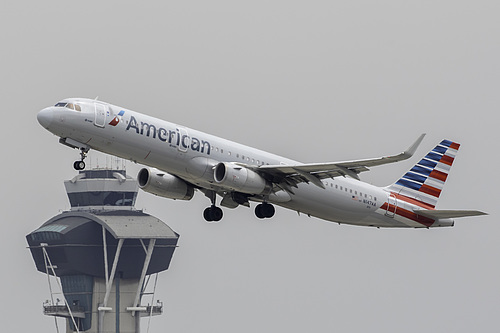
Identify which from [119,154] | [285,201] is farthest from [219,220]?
[119,154]

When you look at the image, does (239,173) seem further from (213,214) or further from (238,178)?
(213,214)

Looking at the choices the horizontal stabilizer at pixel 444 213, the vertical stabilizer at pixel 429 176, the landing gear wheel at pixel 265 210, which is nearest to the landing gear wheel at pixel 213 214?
the landing gear wheel at pixel 265 210

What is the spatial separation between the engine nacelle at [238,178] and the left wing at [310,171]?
0.80m

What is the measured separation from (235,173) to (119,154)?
21.2ft

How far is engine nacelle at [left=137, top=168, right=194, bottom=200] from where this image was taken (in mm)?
73750

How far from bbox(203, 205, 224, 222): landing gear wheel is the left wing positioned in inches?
213

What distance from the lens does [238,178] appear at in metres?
70.1

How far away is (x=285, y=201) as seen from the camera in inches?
2896

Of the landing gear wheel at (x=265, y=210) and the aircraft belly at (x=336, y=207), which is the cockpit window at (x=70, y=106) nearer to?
the landing gear wheel at (x=265, y=210)

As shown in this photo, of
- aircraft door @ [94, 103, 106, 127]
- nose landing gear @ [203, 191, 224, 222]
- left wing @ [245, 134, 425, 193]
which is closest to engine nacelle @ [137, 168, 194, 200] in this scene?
nose landing gear @ [203, 191, 224, 222]

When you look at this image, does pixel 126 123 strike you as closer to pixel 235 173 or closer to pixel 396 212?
pixel 235 173

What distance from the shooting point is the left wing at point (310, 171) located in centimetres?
6900

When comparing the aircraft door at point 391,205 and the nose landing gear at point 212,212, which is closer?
the nose landing gear at point 212,212

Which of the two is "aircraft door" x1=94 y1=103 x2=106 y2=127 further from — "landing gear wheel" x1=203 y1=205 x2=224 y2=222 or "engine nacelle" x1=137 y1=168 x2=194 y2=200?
"landing gear wheel" x1=203 y1=205 x2=224 y2=222
